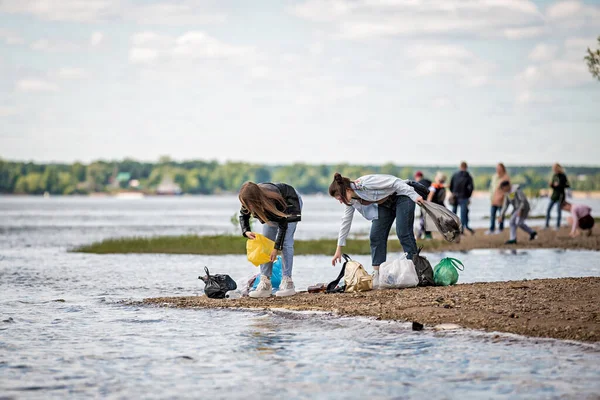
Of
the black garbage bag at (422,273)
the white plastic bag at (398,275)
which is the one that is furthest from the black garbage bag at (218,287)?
the black garbage bag at (422,273)

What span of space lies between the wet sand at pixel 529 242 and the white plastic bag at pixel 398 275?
41.8 feet

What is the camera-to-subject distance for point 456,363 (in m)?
8.95

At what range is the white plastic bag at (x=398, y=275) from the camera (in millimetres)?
13773

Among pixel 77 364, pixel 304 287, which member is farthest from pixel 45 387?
pixel 304 287

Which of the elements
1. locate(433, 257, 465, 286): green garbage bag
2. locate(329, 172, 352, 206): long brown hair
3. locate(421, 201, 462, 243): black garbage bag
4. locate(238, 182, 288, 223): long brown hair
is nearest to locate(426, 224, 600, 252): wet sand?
locate(433, 257, 465, 286): green garbage bag

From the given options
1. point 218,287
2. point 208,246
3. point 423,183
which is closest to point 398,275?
point 218,287

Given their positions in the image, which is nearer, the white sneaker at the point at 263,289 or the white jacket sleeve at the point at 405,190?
the white jacket sleeve at the point at 405,190

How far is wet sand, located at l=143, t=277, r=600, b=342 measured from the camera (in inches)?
421

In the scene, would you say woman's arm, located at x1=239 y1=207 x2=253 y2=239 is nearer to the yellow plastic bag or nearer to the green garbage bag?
the yellow plastic bag

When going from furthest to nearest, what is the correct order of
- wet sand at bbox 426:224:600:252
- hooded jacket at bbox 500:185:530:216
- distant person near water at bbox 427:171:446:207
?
distant person near water at bbox 427:171:446:207, wet sand at bbox 426:224:600:252, hooded jacket at bbox 500:185:530:216

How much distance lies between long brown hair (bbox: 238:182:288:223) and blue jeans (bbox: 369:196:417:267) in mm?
1552

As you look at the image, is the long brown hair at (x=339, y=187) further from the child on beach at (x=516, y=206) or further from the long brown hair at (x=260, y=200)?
the child on beach at (x=516, y=206)

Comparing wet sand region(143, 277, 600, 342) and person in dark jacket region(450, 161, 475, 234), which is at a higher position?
person in dark jacket region(450, 161, 475, 234)

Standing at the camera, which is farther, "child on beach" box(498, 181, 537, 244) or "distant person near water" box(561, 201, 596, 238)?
"distant person near water" box(561, 201, 596, 238)
